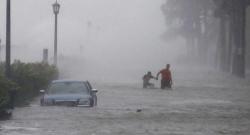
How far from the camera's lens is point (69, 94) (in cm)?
3378

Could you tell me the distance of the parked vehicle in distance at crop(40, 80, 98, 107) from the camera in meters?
33.2

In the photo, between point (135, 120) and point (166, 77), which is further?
point (166, 77)

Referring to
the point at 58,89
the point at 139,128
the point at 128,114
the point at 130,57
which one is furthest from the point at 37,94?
the point at 130,57

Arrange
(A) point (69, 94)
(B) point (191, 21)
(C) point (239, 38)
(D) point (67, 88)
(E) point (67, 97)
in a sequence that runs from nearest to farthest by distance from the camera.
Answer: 1. (E) point (67, 97)
2. (A) point (69, 94)
3. (D) point (67, 88)
4. (C) point (239, 38)
5. (B) point (191, 21)

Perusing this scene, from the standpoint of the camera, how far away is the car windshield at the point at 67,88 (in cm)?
3416

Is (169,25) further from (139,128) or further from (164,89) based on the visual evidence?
(139,128)

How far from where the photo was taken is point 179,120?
27.8m

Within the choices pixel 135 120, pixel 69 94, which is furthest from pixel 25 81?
pixel 135 120

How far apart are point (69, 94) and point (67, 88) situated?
2.27 feet

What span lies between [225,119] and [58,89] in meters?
7.82

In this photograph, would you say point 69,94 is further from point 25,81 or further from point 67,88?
point 25,81

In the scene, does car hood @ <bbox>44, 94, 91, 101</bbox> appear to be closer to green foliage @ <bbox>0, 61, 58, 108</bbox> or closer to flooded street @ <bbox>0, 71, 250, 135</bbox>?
flooded street @ <bbox>0, 71, 250, 135</bbox>

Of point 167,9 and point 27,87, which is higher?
point 167,9

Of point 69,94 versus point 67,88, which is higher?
point 67,88
